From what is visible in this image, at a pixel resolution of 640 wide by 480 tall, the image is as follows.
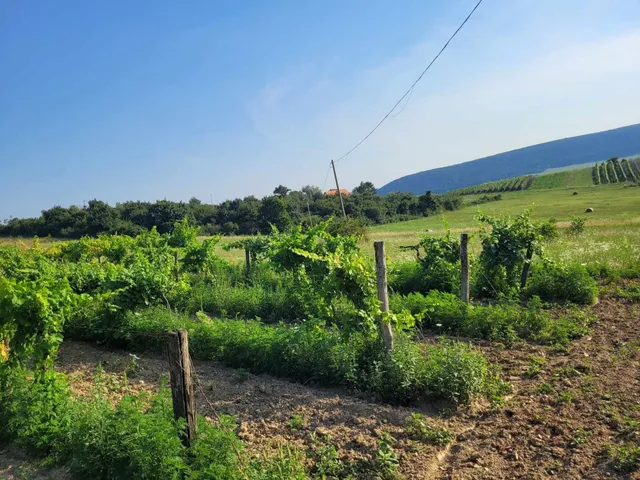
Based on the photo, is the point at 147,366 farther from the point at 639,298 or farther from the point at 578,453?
the point at 639,298

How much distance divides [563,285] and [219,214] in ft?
213

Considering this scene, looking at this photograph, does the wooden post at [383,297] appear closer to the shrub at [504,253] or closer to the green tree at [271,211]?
the shrub at [504,253]

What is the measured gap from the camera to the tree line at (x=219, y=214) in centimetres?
5972

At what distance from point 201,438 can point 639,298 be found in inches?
388

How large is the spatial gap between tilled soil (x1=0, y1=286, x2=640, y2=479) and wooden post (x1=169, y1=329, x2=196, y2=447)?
44 cm

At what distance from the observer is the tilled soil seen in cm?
409

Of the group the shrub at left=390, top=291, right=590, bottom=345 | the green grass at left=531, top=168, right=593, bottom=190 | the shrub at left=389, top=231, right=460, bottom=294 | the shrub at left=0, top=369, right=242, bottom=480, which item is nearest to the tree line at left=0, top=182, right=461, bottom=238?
the green grass at left=531, top=168, right=593, bottom=190

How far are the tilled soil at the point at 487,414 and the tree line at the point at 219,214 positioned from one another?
4720 cm

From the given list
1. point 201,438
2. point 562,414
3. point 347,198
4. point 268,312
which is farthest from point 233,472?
point 347,198

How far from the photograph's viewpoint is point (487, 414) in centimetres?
502

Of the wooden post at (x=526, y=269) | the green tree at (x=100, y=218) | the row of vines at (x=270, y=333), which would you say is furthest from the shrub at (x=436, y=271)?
the green tree at (x=100, y=218)

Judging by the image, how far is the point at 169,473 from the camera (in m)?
3.52

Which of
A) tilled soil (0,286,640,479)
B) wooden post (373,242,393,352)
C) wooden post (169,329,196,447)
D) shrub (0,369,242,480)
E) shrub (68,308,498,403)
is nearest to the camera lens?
shrub (0,369,242,480)

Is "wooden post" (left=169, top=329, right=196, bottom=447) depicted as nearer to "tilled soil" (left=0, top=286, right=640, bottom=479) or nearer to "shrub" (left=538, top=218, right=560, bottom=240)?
"tilled soil" (left=0, top=286, right=640, bottom=479)
